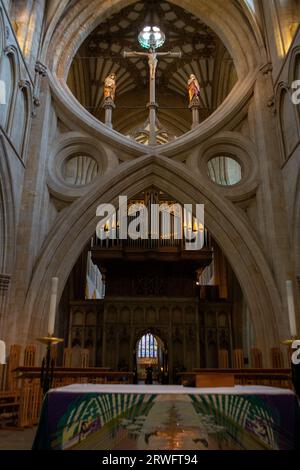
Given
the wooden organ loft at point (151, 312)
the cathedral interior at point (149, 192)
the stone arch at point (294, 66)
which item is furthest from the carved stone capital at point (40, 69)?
the stone arch at point (294, 66)

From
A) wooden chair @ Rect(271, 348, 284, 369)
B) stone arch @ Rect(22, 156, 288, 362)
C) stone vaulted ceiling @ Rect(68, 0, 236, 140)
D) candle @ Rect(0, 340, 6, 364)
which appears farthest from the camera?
stone vaulted ceiling @ Rect(68, 0, 236, 140)

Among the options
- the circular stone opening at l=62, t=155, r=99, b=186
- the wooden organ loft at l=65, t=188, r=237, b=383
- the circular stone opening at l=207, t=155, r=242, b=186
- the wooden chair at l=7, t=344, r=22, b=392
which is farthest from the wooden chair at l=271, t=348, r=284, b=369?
the circular stone opening at l=207, t=155, r=242, b=186

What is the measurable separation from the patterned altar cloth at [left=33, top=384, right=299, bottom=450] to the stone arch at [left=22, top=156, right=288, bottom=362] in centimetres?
685

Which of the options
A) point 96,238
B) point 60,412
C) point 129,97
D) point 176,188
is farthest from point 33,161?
point 129,97

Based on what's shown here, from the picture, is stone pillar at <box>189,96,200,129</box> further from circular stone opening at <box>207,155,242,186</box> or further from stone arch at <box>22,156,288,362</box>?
circular stone opening at <box>207,155,242,186</box>

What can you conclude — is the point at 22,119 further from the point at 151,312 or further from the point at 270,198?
the point at 151,312

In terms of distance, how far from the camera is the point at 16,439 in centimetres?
493

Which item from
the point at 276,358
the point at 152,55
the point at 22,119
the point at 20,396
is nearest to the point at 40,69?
the point at 22,119

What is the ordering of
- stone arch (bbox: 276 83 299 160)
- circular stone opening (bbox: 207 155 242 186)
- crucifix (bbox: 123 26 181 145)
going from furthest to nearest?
circular stone opening (bbox: 207 155 242 186)
crucifix (bbox: 123 26 181 145)
stone arch (bbox: 276 83 299 160)

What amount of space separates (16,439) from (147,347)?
63.9 ft

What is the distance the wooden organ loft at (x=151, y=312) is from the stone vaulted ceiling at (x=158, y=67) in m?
5.63

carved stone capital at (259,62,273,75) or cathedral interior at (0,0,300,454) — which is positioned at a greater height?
carved stone capital at (259,62,273,75)

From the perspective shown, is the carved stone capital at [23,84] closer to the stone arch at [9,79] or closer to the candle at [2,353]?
the stone arch at [9,79]

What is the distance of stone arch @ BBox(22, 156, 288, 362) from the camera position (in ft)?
32.6
